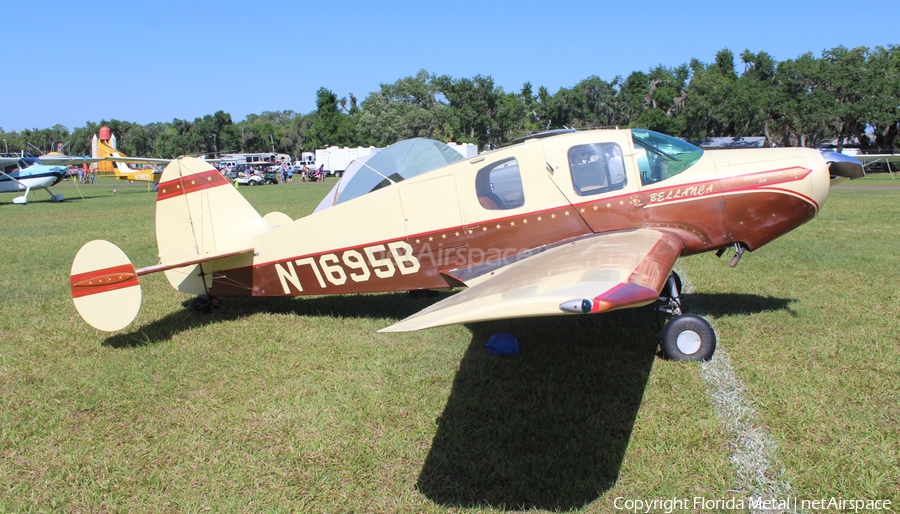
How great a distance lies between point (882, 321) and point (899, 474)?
345cm

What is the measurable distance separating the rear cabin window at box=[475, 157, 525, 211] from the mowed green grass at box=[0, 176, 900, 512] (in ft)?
4.71

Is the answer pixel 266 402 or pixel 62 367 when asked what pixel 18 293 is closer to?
pixel 62 367

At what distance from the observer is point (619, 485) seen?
3477 mm

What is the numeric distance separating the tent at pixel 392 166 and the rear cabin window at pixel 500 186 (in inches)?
171

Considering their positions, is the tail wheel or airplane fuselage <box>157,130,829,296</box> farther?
the tail wheel

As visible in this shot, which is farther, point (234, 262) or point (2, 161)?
point (2, 161)

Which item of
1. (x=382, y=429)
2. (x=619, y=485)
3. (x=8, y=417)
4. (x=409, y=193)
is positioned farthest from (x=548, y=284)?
(x=8, y=417)

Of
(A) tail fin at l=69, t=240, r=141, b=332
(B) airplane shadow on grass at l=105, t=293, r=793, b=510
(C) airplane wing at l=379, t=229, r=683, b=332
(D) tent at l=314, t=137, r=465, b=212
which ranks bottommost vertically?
(B) airplane shadow on grass at l=105, t=293, r=793, b=510

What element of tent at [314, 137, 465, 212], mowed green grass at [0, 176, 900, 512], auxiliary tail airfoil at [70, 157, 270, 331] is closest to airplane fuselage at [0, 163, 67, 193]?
tent at [314, 137, 465, 212]

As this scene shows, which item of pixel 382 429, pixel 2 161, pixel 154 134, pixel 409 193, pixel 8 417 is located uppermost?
pixel 154 134

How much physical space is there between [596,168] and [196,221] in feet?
15.5

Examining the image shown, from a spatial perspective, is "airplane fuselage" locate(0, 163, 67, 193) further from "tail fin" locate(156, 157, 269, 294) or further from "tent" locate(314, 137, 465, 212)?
"tail fin" locate(156, 157, 269, 294)

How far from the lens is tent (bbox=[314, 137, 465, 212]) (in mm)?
10461

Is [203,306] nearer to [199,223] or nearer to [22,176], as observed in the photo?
[199,223]
